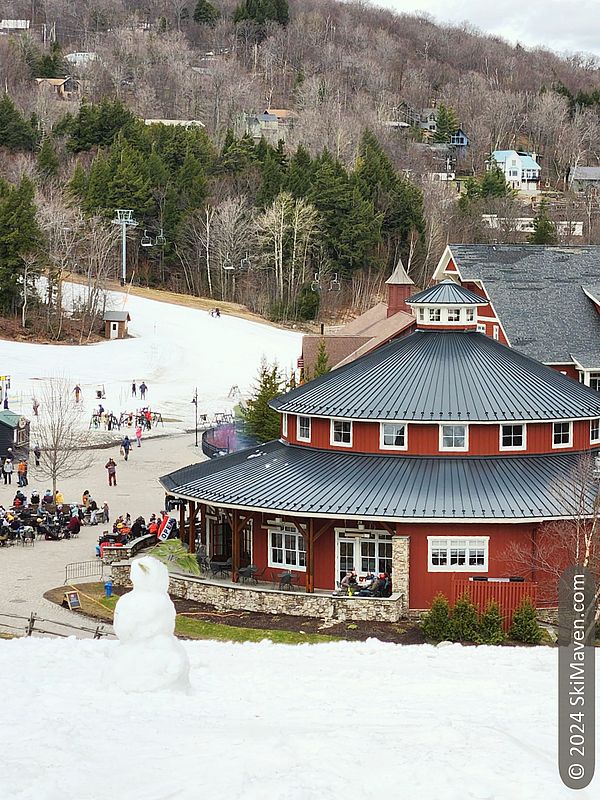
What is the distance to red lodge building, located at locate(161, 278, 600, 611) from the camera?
34750 millimetres

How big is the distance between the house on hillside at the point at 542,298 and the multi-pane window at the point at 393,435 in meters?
19.7

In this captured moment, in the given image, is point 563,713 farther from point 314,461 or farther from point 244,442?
point 244,442

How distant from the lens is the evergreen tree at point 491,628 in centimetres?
3173

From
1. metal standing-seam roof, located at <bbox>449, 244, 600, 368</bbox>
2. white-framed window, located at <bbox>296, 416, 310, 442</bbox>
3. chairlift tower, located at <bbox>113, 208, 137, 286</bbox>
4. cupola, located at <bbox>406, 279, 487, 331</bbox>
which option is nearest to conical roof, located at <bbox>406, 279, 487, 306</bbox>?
cupola, located at <bbox>406, 279, 487, 331</bbox>

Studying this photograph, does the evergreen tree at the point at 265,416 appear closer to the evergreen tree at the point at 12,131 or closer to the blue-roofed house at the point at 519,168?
the evergreen tree at the point at 12,131

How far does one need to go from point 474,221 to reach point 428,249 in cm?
895

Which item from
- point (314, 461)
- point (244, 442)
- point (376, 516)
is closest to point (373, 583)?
point (376, 516)

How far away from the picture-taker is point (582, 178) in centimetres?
18125

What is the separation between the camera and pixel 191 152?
408 ft

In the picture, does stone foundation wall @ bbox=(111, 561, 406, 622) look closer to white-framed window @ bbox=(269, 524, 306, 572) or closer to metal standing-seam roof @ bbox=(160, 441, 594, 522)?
white-framed window @ bbox=(269, 524, 306, 572)

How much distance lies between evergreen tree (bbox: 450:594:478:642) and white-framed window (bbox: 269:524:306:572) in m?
5.44

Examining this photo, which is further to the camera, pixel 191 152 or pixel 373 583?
pixel 191 152

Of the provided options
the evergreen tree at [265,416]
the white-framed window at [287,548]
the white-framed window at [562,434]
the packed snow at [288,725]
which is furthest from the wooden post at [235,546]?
the evergreen tree at [265,416]

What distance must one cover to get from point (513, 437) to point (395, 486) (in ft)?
12.5
